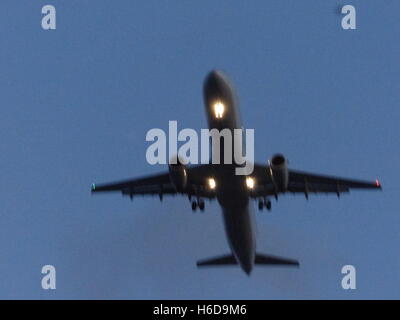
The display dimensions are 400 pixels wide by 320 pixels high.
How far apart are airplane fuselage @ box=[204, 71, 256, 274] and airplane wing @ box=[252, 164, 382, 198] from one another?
5.04 feet

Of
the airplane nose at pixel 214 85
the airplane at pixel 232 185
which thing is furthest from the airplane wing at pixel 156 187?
the airplane nose at pixel 214 85

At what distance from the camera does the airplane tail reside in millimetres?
57500

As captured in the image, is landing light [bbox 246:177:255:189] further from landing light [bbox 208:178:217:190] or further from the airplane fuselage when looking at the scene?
landing light [bbox 208:178:217:190]

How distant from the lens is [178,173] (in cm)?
4759

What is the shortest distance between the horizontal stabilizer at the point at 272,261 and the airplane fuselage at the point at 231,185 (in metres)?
1.83

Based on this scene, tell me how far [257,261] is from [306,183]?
7.84 metres

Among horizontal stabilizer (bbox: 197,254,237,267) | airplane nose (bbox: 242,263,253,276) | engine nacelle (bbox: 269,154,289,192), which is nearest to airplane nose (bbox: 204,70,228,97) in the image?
engine nacelle (bbox: 269,154,289,192)

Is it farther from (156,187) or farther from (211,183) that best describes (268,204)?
(156,187)

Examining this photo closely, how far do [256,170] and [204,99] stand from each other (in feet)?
22.5

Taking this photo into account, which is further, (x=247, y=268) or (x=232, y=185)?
(x=247, y=268)

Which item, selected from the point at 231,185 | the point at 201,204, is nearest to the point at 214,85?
the point at 231,185

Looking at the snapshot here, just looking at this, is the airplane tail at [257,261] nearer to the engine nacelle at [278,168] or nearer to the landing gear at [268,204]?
the landing gear at [268,204]

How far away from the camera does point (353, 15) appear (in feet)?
177
